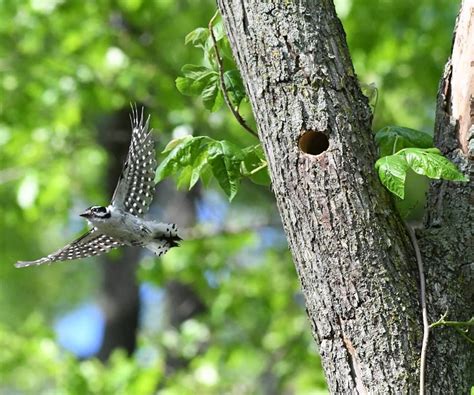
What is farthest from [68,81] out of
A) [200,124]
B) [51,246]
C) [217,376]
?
[51,246]

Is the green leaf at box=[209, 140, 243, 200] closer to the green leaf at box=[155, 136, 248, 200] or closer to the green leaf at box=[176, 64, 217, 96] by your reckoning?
the green leaf at box=[155, 136, 248, 200]

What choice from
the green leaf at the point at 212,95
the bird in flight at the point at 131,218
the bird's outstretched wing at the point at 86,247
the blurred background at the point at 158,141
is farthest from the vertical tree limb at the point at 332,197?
the blurred background at the point at 158,141

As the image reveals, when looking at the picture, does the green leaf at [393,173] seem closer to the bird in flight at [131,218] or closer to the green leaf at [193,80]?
the green leaf at [193,80]

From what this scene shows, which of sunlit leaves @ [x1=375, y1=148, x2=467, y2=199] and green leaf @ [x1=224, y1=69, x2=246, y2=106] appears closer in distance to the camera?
sunlit leaves @ [x1=375, y1=148, x2=467, y2=199]

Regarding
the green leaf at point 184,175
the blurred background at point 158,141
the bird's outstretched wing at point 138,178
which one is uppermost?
the blurred background at point 158,141

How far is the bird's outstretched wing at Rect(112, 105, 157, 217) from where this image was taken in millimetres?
2523

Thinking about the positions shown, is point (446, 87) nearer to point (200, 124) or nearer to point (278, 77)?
point (278, 77)

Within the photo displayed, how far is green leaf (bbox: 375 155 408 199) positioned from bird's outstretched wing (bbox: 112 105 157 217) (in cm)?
84

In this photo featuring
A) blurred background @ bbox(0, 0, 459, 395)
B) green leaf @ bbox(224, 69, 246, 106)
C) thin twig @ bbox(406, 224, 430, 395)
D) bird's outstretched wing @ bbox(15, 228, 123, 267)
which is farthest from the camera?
blurred background @ bbox(0, 0, 459, 395)

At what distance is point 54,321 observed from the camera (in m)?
16.1

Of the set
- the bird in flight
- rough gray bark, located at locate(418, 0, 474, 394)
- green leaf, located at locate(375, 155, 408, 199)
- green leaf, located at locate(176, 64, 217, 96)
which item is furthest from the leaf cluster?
the bird in flight

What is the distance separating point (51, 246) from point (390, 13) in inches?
383

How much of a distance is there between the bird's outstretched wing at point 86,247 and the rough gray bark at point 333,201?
2.37 ft

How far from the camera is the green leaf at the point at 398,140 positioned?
2.31 meters
